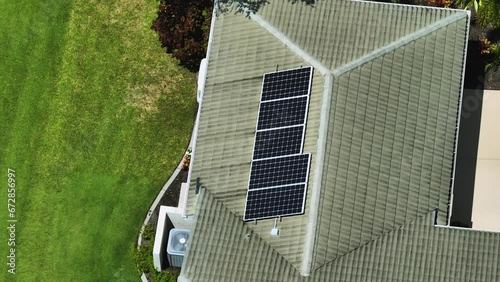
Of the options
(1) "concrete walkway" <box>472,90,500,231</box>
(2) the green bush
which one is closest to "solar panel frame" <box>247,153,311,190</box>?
(2) the green bush

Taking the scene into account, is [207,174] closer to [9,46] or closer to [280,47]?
[280,47]

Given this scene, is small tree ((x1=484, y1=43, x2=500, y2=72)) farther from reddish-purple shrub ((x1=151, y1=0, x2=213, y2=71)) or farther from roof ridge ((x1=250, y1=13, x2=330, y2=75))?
reddish-purple shrub ((x1=151, y1=0, x2=213, y2=71))

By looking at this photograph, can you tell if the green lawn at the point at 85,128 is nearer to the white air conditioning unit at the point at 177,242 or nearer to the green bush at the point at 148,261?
the green bush at the point at 148,261

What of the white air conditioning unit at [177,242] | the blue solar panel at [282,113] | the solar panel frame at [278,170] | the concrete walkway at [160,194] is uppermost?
the blue solar panel at [282,113]

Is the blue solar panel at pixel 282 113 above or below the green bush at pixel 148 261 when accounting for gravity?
above

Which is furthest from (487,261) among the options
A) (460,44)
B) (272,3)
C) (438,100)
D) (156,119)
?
(156,119)

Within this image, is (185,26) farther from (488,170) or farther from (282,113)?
(488,170)

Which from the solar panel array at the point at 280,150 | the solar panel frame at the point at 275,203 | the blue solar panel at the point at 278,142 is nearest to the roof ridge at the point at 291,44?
the solar panel array at the point at 280,150
